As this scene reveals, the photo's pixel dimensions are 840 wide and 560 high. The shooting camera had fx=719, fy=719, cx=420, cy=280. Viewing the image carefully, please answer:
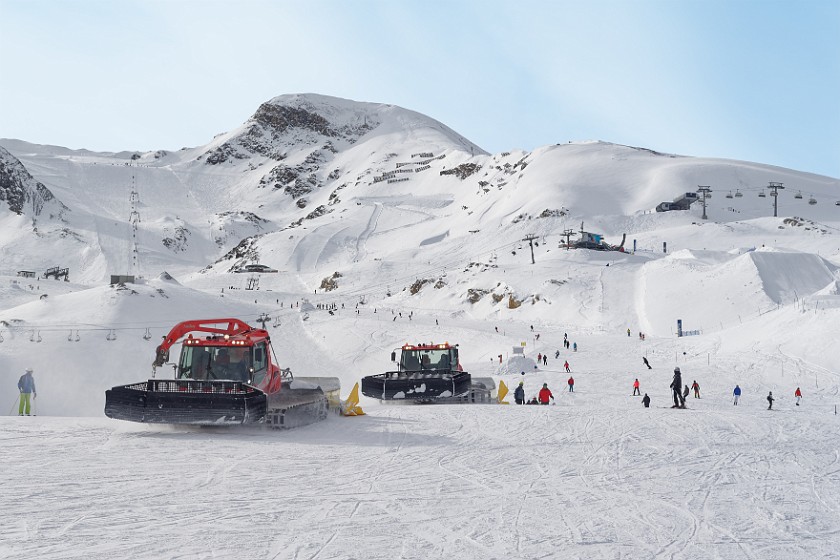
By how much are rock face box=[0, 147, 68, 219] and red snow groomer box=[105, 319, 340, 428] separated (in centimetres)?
10233

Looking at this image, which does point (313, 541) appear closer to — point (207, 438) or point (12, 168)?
point (207, 438)

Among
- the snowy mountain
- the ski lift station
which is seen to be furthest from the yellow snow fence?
the ski lift station

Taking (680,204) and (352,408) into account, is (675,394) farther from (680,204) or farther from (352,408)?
(680,204)

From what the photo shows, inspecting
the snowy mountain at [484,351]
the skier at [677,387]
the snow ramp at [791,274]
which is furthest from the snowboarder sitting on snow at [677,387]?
the snow ramp at [791,274]

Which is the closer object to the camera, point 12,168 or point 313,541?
point 313,541

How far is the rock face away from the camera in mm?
105625

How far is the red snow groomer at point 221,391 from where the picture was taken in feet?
43.7

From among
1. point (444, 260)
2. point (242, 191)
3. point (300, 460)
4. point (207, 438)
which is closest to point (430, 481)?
point (300, 460)

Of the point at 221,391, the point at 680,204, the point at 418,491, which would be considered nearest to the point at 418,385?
the point at 221,391

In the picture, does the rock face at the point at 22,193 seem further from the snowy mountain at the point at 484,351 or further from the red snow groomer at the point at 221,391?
the red snow groomer at the point at 221,391

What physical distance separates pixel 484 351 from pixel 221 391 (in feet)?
97.2

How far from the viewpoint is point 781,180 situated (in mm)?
105750

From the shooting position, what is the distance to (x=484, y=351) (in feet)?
139

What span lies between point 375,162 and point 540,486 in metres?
162
